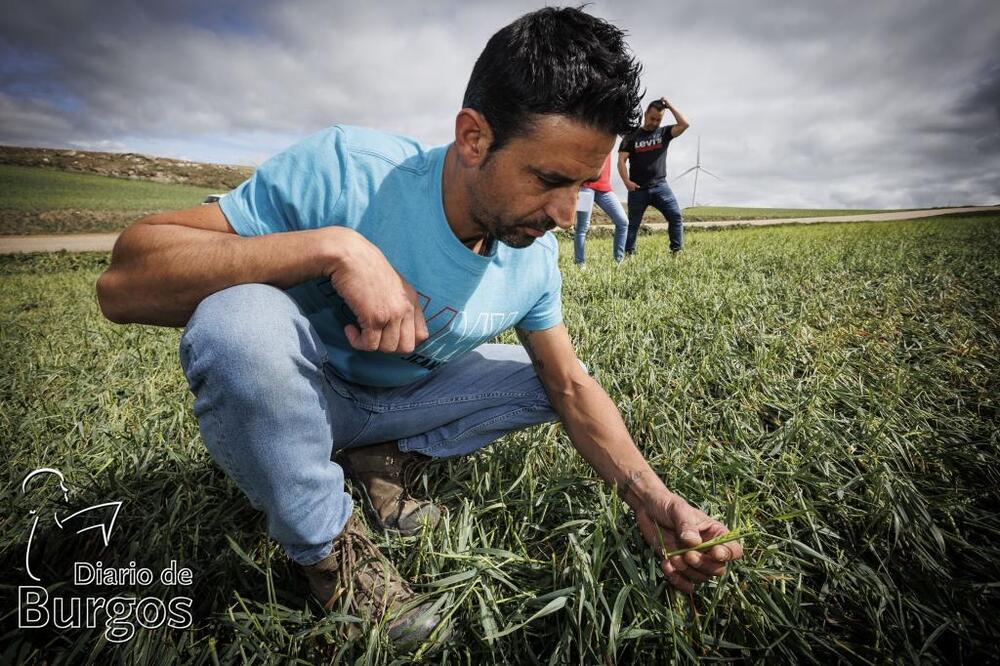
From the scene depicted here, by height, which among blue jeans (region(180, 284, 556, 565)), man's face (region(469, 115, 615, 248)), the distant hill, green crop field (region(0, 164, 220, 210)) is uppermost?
the distant hill

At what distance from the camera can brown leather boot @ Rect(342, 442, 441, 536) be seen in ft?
5.18

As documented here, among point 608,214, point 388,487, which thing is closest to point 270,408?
point 388,487

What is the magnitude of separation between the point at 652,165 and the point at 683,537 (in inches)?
247

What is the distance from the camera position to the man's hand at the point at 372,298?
44.1 inches

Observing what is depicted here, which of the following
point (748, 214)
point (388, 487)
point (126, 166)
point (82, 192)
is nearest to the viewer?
point (388, 487)

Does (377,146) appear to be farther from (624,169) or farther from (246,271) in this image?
(624,169)

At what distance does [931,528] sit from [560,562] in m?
1.21

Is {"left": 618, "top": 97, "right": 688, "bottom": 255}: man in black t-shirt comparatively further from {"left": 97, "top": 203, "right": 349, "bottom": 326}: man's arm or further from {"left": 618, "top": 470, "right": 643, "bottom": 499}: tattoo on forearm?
{"left": 97, "top": 203, "right": 349, "bottom": 326}: man's arm

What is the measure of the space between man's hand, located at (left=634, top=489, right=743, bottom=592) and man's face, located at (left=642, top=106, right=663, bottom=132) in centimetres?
617

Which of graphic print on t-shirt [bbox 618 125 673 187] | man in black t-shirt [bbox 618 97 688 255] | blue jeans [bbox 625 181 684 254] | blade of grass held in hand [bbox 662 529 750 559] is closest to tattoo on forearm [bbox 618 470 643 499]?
blade of grass held in hand [bbox 662 529 750 559]

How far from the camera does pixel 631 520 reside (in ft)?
4.89

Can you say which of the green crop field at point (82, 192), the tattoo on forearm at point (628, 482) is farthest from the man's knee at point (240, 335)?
the green crop field at point (82, 192)

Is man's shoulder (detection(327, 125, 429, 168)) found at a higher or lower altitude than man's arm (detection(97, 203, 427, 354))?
higher

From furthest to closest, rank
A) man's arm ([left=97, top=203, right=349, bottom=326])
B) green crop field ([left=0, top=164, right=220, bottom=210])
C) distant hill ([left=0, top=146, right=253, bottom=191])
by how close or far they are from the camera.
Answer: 1. distant hill ([left=0, top=146, right=253, bottom=191])
2. green crop field ([left=0, top=164, right=220, bottom=210])
3. man's arm ([left=97, top=203, right=349, bottom=326])
